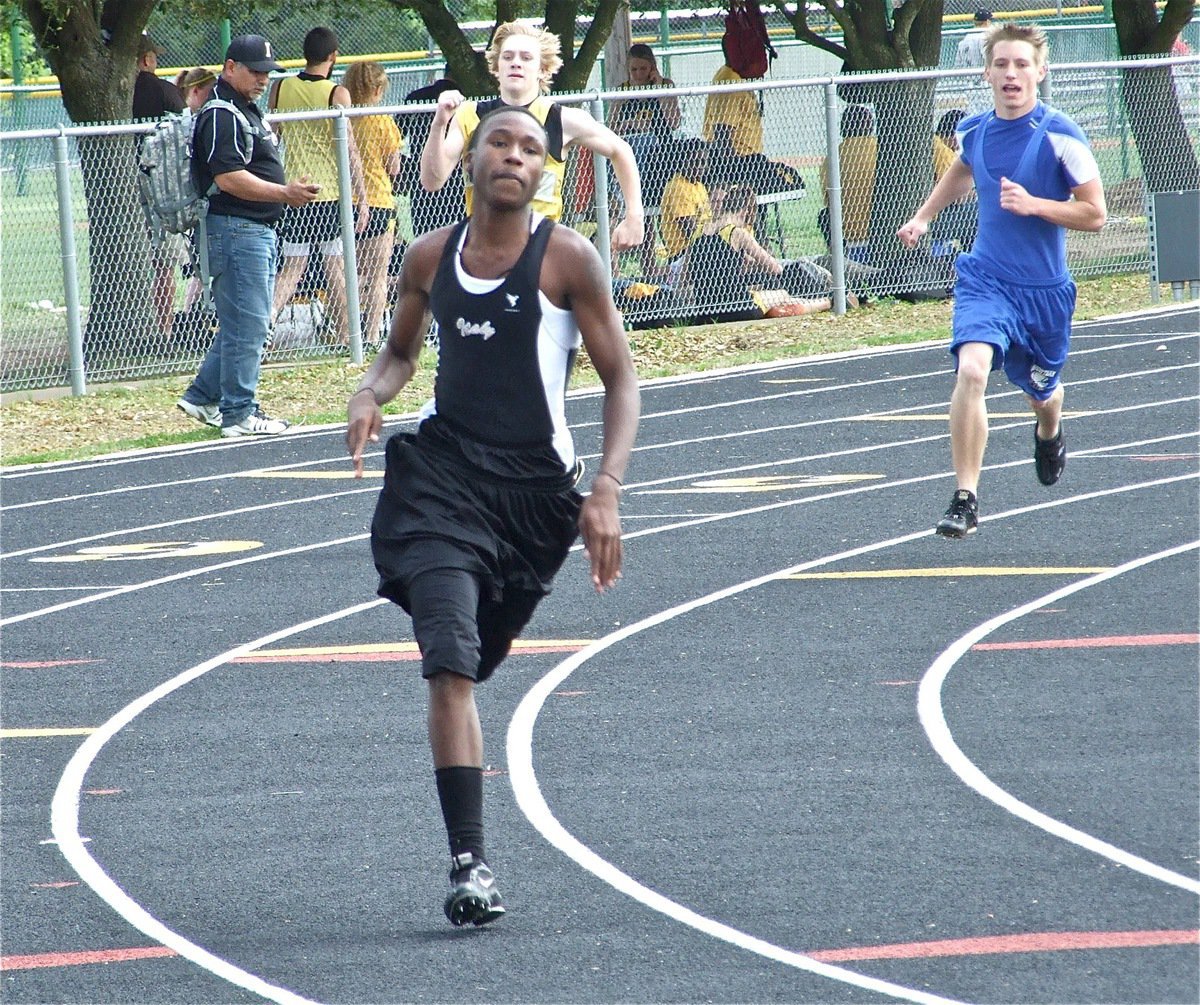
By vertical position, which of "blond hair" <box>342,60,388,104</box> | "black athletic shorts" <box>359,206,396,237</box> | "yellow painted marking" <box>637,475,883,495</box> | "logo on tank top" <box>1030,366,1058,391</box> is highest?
"blond hair" <box>342,60,388,104</box>

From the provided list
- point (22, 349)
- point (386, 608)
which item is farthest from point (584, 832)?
point (22, 349)

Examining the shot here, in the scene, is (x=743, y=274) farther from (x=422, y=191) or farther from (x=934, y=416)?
(x=934, y=416)

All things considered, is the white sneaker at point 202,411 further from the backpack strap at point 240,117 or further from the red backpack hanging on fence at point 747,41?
the red backpack hanging on fence at point 747,41

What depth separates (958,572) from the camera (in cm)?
901

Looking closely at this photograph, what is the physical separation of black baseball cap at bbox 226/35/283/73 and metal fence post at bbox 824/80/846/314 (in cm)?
630

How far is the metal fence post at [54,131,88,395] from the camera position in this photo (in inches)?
592

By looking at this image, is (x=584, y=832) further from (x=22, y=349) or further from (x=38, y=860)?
(x=22, y=349)

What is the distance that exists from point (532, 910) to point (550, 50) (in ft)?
20.8

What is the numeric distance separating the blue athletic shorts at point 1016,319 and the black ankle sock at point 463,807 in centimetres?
461

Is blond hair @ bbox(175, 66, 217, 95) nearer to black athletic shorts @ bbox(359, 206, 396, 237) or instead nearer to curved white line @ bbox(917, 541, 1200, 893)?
black athletic shorts @ bbox(359, 206, 396, 237)

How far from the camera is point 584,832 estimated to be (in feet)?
19.0

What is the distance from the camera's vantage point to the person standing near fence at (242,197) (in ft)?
42.3

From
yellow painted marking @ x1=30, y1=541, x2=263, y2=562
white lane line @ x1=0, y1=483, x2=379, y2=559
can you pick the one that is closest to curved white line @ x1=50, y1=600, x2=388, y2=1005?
yellow painted marking @ x1=30, y1=541, x2=263, y2=562

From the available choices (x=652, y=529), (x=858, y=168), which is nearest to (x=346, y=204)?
(x=858, y=168)
